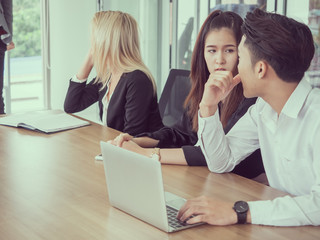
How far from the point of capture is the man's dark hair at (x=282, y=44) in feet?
5.61

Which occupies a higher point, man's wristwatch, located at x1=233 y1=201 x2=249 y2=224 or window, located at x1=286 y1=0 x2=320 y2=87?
window, located at x1=286 y1=0 x2=320 y2=87

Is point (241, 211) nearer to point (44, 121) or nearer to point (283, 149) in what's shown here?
point (283, 149)

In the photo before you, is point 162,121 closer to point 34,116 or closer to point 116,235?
point 34,116

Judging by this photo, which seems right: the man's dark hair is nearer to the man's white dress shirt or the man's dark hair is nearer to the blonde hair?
the man's white dress shirt

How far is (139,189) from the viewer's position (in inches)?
60.2

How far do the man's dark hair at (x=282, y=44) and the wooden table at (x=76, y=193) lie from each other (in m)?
0.41

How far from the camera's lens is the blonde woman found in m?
2.93

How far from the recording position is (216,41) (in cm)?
248

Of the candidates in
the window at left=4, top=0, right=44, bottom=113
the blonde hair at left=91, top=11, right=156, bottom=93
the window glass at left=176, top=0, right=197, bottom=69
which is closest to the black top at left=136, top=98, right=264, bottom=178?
the blonde hair at left=91, top=11, right=156, bottom=93

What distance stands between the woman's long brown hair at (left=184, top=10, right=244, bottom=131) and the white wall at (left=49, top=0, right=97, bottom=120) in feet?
10.2

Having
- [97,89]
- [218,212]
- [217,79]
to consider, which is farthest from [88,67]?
[218,212]

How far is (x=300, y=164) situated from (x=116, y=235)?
670 millimetres

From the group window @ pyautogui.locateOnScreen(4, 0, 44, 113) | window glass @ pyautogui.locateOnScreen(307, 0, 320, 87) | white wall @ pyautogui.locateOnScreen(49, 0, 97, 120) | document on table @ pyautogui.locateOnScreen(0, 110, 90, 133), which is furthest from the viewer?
window @ pyautogui.locateOnScreen(4, 0, 44, 113)

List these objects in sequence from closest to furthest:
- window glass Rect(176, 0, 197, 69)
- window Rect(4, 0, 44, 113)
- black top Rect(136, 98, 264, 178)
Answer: black top Rect(136, 98, 264, 178) → window glass Rect(176, 0, 197, 69) → window Rect(4, 0, 44, 113)
